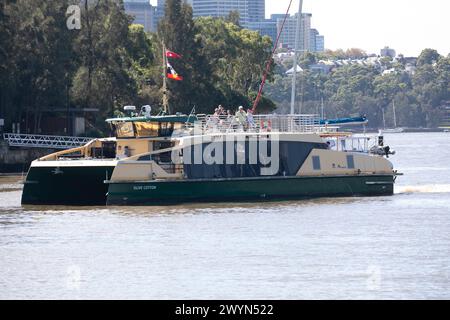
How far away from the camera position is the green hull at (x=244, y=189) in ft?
165

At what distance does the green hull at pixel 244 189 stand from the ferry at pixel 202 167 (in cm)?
4

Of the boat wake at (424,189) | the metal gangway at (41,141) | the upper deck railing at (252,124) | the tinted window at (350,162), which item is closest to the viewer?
the upper deck railing at (252,124)

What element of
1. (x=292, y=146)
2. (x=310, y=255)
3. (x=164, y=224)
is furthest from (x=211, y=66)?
(x=310, y=255)

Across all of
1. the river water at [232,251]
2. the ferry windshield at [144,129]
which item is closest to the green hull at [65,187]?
the river water at [232,251]

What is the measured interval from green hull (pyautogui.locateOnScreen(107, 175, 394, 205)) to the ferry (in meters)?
0.04

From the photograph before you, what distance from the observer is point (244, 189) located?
51844 mm

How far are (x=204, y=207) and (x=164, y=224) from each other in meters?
5.63

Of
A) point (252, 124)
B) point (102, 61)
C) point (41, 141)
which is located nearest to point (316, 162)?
point (252, 124)

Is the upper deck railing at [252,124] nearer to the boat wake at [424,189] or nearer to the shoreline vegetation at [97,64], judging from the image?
the boat wake at [424,189]

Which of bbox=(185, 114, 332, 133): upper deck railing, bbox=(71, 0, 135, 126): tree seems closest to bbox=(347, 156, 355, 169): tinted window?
bbox=(185, 114, 332, 133): upper deck railing

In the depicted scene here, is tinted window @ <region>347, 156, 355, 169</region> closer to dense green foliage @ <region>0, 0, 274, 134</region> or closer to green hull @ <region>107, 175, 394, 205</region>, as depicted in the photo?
green hull @ <region>107, 175, 394, 205</region>

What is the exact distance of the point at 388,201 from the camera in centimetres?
5281

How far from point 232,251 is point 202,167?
13.7 metres
